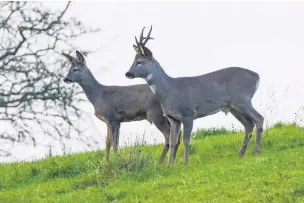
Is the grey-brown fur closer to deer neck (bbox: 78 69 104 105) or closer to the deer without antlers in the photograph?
deer neck (bbox: 78 69 104 105)

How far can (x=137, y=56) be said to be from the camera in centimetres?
1681

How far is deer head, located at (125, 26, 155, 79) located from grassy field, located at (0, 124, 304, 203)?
5.11 ft

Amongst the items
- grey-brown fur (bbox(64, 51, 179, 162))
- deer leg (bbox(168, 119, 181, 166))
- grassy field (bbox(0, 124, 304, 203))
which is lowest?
grassy field (bbox(0, 124, 304, 203))

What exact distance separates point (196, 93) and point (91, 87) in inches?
122

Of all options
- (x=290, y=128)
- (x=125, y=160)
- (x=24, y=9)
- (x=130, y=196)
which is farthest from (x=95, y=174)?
(x=24, y=9)

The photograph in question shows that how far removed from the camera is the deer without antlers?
1650cm

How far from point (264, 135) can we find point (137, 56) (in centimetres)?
411

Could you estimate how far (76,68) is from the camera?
18594 millimetres

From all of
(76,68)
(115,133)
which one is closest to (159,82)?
(115,133)

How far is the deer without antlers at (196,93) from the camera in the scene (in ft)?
54.1

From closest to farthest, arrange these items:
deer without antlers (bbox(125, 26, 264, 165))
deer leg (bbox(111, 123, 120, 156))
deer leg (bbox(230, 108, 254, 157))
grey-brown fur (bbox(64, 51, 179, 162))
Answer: deer without antlers (bbox(125, 26, 264, 165)) → grey-brown fur (bbox(64, 51, 179, 162)) → deer leg (bbox(230, 108, 254, 157)) → deer leg (bbox(111, 123, 120, 156))

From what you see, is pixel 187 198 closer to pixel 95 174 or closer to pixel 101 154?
pixel 95 174

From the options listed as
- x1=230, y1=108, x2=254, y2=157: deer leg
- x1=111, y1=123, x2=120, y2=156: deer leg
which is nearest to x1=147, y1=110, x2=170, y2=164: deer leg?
x1=111, y1=123, x2=120, y2=156: deer leg

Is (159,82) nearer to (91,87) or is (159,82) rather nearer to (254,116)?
(254,116)
